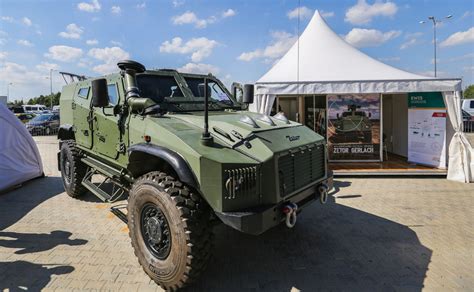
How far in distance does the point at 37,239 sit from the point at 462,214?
257 inches

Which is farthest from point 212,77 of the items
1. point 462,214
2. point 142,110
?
point 462,214

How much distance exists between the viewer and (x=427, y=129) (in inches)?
351

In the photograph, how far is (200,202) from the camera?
3135mm

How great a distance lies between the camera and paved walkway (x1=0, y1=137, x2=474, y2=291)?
11.2 ft

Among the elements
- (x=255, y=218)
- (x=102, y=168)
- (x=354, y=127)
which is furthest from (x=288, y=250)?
(x=354, y=127)

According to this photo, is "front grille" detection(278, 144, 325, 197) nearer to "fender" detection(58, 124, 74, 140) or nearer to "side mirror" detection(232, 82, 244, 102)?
"side mirror" detection(232, 82, 244, 102)

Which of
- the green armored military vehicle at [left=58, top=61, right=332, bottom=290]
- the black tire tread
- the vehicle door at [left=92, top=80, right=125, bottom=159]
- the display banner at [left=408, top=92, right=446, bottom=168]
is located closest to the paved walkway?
the black tire tread

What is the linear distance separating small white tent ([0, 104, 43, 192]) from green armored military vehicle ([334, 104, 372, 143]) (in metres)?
7.92

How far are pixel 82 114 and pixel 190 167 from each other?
356cm

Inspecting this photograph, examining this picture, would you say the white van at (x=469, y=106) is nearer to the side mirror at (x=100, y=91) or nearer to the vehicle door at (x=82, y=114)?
the vehicle door at (x=82, y=114)

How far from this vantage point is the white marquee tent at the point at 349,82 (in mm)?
7949

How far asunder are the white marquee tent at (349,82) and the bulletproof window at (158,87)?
387 cm

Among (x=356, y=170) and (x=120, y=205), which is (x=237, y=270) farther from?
(x=356, y=170)

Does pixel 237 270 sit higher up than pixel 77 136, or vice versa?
pixel 77 136
